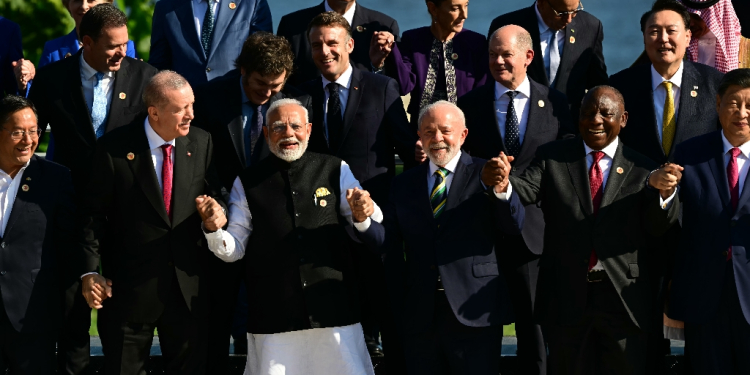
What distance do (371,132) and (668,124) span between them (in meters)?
1.63

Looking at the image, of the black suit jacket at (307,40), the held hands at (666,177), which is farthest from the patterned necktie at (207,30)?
the held hands at (666,177)

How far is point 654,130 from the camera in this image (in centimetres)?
529

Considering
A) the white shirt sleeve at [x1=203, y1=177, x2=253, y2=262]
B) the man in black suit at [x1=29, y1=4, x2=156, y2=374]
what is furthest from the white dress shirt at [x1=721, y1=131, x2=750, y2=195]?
the man in black suit at [x1=29, y1=4, x2=156, y2=374]

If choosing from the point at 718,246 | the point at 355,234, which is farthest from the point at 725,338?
the point at 355,234

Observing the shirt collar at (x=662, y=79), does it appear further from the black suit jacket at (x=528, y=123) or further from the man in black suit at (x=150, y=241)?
the man in black suit at (x=150, y=241)

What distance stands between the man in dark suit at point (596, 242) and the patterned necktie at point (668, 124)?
0.49 metres

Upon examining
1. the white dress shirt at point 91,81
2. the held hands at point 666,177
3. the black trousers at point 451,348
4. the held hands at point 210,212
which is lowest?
the black trousers at point 451,348

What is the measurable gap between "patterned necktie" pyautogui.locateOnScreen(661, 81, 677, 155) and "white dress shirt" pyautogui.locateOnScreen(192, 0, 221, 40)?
274 centimetres

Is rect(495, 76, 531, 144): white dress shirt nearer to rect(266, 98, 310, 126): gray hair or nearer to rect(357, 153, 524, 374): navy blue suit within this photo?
rect(357, 153, 524, 374): navy blue suit

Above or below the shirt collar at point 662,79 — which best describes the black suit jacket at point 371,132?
below

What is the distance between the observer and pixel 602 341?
4734 millimetres

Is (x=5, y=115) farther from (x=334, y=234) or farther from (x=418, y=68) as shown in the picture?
(x=418, y=68)

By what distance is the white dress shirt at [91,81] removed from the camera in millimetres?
5336

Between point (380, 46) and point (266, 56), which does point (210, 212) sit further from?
point (380, 46)
